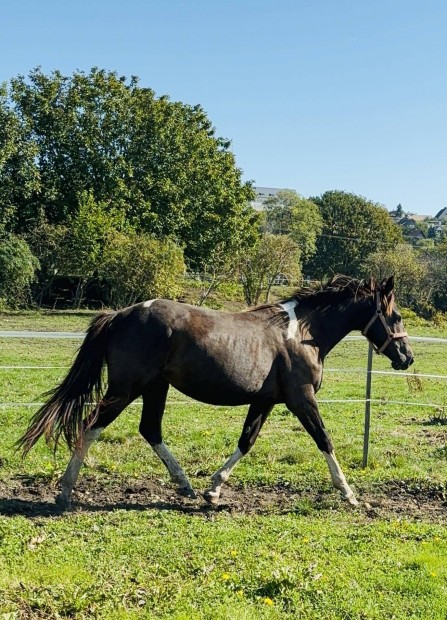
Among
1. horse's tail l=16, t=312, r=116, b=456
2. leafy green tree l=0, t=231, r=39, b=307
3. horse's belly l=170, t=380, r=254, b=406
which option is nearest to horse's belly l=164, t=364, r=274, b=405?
horse's belly l=170, t=380, r=254, b=406

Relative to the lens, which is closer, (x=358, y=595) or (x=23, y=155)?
(x=358, y=595)

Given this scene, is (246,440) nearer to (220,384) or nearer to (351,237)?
(220,384)

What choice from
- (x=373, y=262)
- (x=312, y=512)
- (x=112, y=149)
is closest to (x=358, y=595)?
(x=312, y=512)

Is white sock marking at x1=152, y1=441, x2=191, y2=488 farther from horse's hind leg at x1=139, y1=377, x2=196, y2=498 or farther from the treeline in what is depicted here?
the treeline

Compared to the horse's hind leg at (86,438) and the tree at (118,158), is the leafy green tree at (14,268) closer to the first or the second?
the tree at (118,158)

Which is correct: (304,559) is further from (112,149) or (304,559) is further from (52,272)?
(112,149)

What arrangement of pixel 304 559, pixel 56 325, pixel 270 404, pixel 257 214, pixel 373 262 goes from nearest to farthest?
1. pixel 304 559
2. pixel 270 404
3. pixel 56 325
4. pixel 257 214
5. pixel 373 262

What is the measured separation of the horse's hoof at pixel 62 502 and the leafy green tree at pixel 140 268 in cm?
A: 3006

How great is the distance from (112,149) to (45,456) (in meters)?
36.0

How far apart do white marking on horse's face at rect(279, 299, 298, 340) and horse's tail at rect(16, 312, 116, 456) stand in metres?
1.77

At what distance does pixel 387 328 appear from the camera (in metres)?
7.44

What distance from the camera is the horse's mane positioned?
735 cm

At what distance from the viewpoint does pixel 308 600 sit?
165 inches

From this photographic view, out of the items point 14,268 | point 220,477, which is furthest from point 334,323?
point 14,268
